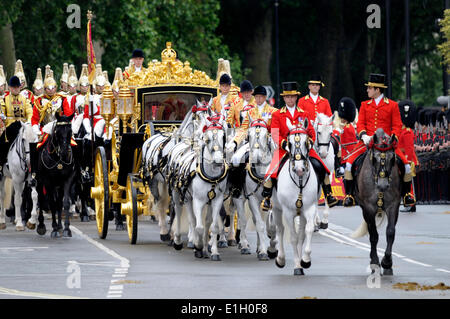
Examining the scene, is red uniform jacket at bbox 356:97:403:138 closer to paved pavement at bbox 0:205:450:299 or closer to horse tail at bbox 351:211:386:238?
horse tail at bbox 351:211:386:238

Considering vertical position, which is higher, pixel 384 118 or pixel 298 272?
pixel 384 118

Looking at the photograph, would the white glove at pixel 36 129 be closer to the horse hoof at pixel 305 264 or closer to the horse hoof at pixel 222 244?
the horse hoof at pixel 222 244

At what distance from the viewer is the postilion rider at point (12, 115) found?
25000mm

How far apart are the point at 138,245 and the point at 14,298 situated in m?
7.16

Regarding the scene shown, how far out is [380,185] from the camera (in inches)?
643

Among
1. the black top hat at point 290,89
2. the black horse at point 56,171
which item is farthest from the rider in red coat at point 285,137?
the black horse at point 56,171

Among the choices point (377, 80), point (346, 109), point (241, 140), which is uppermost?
point (377, 80)

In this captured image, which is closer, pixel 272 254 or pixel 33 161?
pixel 272 254

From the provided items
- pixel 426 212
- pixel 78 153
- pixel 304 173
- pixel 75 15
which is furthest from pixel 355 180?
pixel 75 15

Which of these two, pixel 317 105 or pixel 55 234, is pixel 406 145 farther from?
pixel 55 234

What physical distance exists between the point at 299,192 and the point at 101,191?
6967 millimetres

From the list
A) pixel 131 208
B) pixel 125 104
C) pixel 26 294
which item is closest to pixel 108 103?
pixel 125 104

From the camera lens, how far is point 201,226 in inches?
711

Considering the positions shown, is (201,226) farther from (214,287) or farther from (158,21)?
(158,21)
